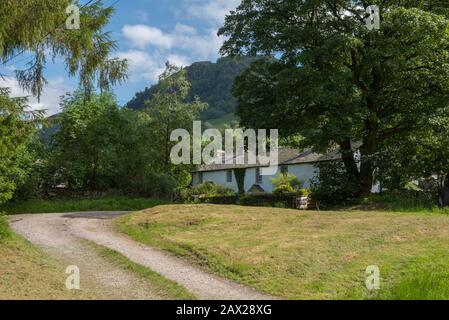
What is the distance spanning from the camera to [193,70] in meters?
186

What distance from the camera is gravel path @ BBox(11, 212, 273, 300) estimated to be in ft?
30.5

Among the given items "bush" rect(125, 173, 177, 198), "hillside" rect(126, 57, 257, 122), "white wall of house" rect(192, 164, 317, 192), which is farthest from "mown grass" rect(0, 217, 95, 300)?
"hillside" rect(126, 57, 257, 122)

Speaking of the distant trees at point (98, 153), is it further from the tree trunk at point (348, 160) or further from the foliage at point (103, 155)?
the tree trunk at point (348, 160)

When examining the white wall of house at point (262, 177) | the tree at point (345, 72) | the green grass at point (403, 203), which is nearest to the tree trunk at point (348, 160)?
the tree at point (345, 72)

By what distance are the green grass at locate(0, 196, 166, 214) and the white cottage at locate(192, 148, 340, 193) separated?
14.3m

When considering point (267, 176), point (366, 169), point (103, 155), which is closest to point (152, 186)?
point (103, 155)

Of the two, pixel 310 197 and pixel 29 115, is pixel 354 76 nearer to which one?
pixel 310 197

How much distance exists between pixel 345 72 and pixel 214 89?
142 metres

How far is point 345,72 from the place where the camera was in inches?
923

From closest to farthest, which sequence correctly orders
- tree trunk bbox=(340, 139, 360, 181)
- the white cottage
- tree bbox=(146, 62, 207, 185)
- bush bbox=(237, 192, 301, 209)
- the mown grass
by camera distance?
1. the mown grass
2. tree trunk bbox=(340, 139, 360, 181)
3. bush bbox=(237, 192, 301, 209)
4. the white cottage
5. tree bbox=(146, 62, 207, 185)

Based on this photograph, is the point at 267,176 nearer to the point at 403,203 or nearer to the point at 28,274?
the point at 403,203

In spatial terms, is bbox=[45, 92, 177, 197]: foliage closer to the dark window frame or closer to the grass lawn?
the grass lawn

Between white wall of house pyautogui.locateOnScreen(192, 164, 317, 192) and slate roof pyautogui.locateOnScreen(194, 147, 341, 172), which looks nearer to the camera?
slate roof pyautogui.locateOnScreen(194, 147, 341, 172)

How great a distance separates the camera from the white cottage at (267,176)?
41188 mm
